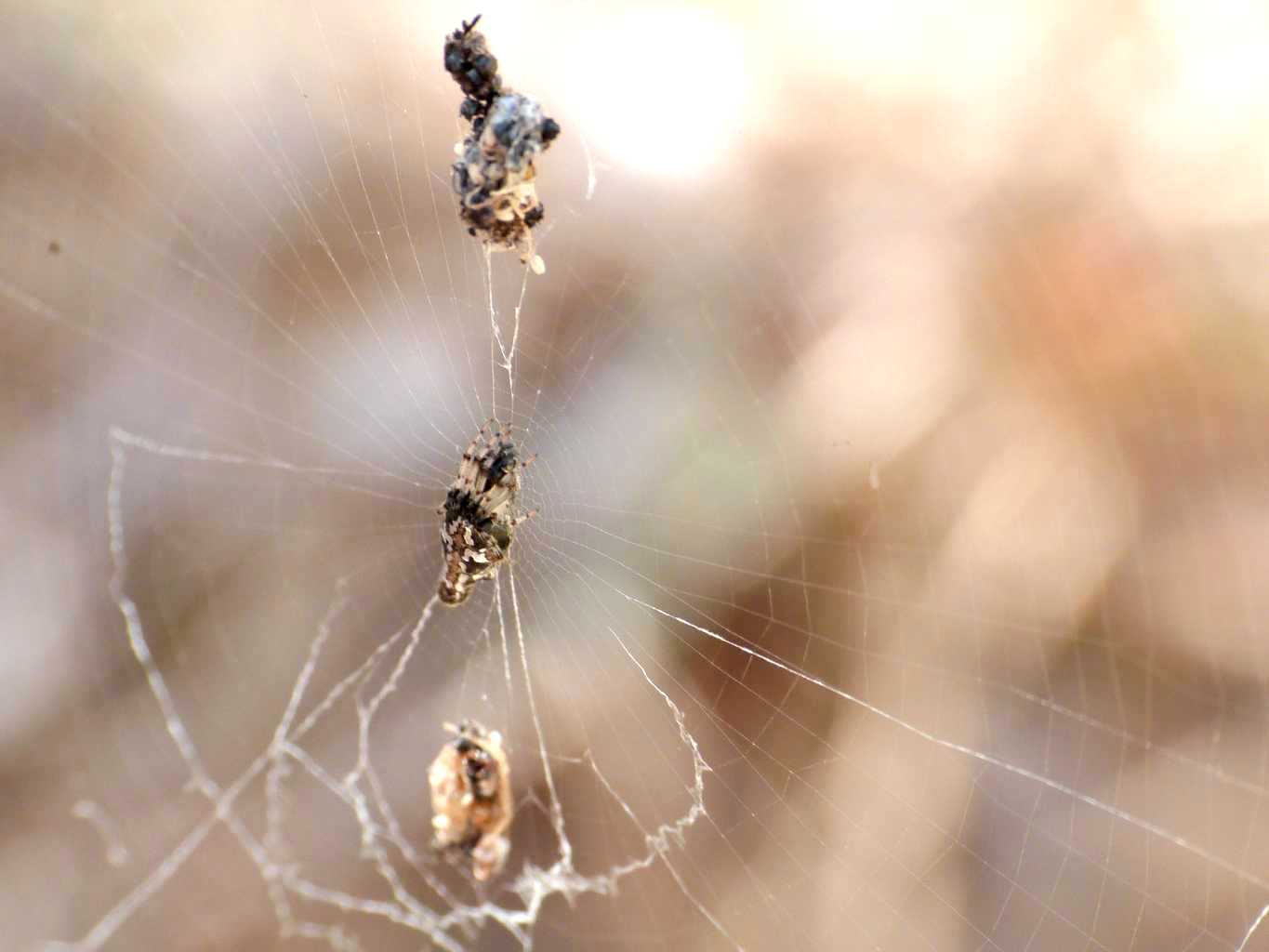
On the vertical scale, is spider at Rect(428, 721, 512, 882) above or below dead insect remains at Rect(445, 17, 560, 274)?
below

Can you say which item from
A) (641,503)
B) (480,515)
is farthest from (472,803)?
(641,503)

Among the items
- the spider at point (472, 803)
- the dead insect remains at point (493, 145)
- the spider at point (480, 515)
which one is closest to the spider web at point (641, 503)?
the spider at point (480, 515)

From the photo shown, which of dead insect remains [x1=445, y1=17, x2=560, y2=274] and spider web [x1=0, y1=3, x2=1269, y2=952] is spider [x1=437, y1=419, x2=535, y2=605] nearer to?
spider web [x1=0, y1=3, x2=1269, y2=952]

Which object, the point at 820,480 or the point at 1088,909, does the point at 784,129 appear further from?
the point at 1088,909

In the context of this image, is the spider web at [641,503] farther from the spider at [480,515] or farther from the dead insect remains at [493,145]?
the dead insect remains at [493,145]

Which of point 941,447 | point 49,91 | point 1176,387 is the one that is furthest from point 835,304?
point 49,91

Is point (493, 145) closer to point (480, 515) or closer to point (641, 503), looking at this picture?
point (480, 515)

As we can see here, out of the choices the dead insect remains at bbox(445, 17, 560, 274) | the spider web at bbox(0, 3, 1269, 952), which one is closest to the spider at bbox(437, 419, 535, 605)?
the spider web at bbox(0, 3, 1269, 952)
